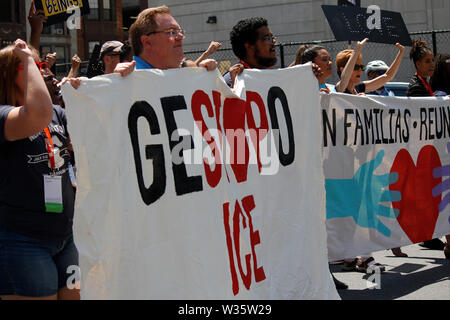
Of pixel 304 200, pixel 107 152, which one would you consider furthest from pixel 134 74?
pixel 304 200

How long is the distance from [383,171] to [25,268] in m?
4.03

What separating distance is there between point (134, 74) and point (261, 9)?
952 inches

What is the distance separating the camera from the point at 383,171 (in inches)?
263

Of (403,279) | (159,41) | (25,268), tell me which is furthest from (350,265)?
(25,268)

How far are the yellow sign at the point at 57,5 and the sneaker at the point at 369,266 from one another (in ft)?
12.7

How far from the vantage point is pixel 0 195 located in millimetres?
3520

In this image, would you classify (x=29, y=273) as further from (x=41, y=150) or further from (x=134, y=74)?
(x=134, y=74)

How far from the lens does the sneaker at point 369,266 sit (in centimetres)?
686

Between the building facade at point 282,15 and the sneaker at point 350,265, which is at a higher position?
the building facade at point 282,15

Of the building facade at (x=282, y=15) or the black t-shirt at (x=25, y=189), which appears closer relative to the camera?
the black t-shirt at (x=25, y=189)

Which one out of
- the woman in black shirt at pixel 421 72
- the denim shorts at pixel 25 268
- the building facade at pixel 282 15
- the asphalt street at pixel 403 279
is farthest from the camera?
the building facade at pixel 282 15

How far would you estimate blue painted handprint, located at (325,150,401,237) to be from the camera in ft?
20.5

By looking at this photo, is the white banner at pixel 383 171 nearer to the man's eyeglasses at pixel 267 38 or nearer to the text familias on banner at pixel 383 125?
the text familias on banner at pixel 383 125

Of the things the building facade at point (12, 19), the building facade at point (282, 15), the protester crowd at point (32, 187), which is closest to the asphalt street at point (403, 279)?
the protester crowd at point (32, 187)
